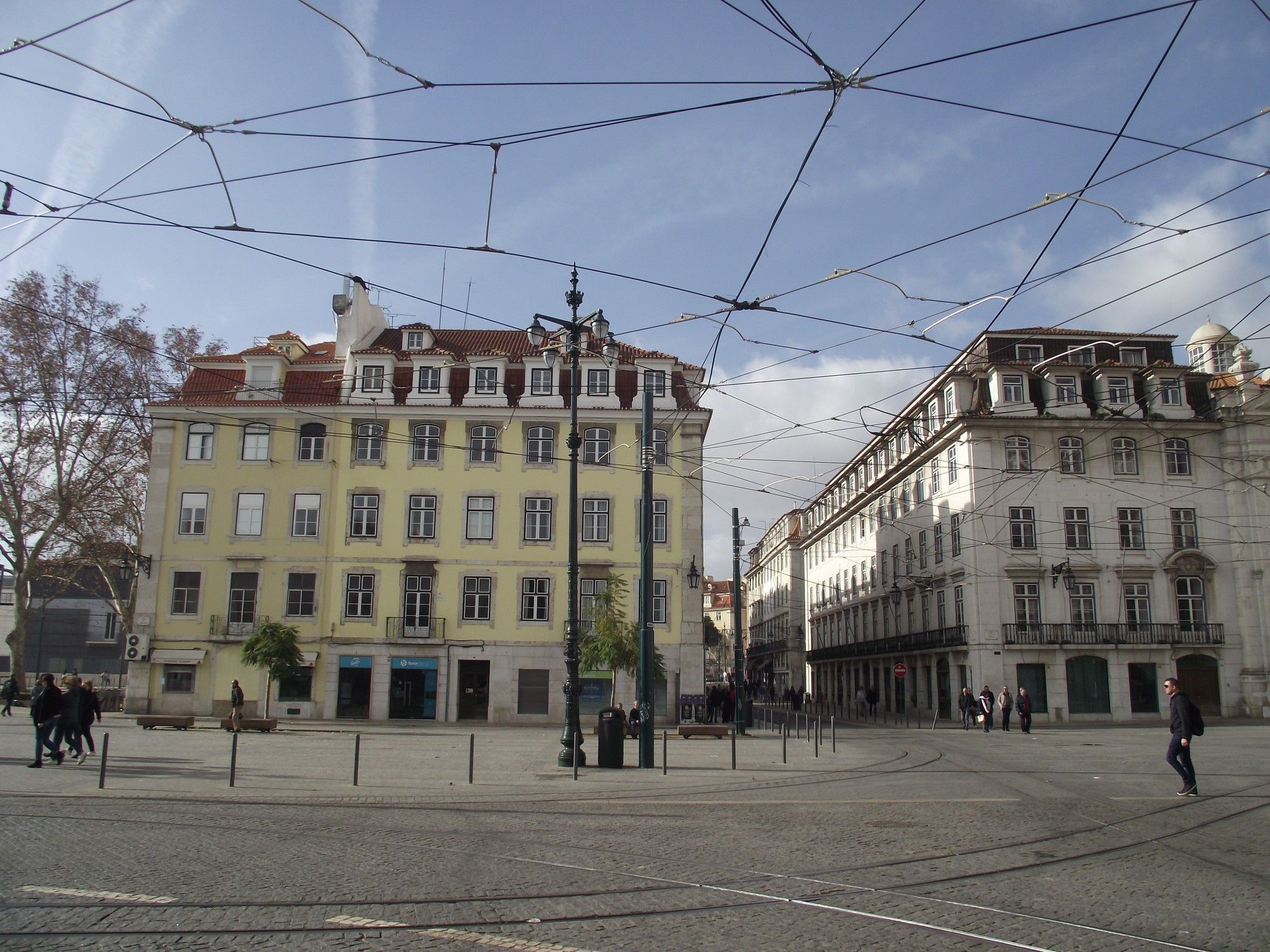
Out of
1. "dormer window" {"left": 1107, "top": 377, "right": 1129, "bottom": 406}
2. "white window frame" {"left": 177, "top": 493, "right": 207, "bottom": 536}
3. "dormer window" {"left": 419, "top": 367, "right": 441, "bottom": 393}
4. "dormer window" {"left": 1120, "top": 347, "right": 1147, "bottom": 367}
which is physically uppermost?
"dormer window" {"left": 1120, "top": 347, "right": 1147, "bottom": 367}

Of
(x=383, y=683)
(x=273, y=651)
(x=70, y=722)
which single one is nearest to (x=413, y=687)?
(x=383, y=683)

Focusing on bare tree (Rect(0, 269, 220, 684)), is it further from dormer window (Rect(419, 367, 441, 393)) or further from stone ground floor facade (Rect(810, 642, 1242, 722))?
stone ground floor facade (Rect(810, 642, 1242, 722))

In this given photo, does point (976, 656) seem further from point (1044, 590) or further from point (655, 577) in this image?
point (655, 577)

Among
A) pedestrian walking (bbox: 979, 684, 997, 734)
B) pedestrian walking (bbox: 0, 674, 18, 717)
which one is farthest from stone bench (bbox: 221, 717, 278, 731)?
pedestrian walking (bbox: 979, 684, 997, 734)

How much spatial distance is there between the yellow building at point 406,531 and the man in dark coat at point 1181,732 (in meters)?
23.1

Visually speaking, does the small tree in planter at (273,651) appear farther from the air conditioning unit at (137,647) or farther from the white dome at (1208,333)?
the white dome at (1208,333)

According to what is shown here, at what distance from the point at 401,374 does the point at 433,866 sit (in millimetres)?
32924

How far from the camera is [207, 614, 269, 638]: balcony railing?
37.7 meters

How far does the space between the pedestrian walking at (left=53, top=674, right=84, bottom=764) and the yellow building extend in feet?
64.0

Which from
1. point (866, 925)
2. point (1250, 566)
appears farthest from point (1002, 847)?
point (1250, 566)

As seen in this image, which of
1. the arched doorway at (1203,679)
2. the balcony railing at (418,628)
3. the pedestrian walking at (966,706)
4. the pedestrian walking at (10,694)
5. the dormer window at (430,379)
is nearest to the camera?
the pedestrian walking at (10,694)

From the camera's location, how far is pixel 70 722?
17.6m

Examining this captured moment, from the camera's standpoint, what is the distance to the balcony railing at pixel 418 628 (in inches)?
1484

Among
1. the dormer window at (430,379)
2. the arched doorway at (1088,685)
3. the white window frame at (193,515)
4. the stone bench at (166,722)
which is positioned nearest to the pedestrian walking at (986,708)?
the arched doorway at (1088,685)
